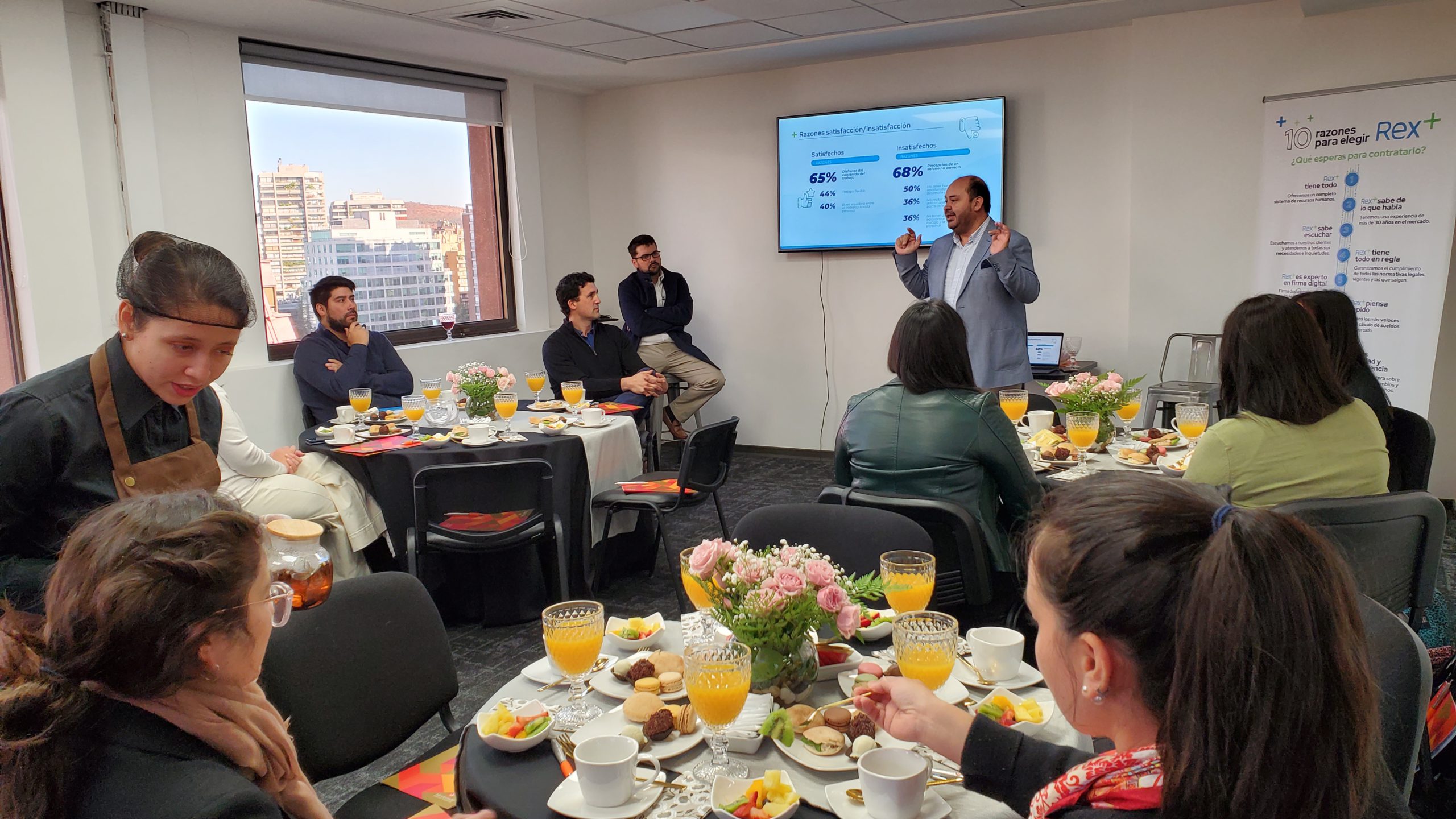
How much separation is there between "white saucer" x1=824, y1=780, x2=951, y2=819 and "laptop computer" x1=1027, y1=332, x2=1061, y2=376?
4.71 m

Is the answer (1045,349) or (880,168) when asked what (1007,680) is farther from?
(880,168)

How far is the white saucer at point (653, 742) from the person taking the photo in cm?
142

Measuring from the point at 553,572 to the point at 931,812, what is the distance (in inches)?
120

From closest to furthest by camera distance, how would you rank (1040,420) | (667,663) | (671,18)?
(667,663)
(1040,420)
(671,18)

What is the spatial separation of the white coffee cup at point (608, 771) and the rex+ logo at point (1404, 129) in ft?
17.3

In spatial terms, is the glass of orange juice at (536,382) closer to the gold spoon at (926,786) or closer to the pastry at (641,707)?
the pastry at (641,707)

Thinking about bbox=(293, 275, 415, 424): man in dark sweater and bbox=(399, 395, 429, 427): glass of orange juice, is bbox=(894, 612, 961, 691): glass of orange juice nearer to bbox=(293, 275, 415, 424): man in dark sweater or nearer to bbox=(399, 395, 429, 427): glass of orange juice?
bbox=(399, 395, 429, 427): glass of orange juice

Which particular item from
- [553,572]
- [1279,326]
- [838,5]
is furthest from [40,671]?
[838,5]

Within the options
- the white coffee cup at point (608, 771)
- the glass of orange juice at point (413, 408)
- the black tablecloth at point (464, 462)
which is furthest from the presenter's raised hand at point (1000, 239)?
the white coffee cup at point (608, 771)

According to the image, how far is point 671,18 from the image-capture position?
17.0ft

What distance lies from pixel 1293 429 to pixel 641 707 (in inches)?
70.1

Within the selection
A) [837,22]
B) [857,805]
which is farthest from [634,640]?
[837,22]

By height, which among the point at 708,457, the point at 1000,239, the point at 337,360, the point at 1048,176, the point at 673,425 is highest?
the point at 1048,176

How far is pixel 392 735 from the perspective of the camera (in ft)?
6.36
